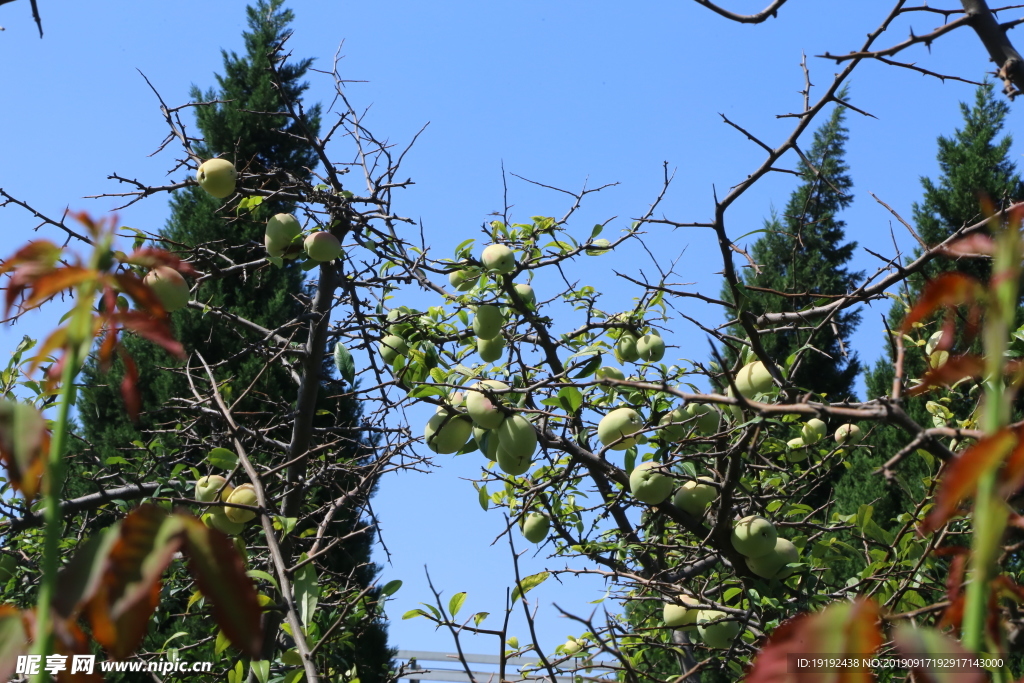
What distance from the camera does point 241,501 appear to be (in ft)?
8.03

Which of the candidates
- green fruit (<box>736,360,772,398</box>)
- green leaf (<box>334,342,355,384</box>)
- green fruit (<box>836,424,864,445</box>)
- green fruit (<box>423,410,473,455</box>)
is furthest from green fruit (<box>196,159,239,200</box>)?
green fruit (<box>836,424,864,445</box>)

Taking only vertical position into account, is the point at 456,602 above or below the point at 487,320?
below

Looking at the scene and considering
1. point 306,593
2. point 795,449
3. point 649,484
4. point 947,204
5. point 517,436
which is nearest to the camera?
point 306,593

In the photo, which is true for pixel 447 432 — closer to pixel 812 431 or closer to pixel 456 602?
pixel 456 602

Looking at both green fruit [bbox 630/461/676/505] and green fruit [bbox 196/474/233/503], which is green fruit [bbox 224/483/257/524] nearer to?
green fruit [bbox 196/474/233/503]

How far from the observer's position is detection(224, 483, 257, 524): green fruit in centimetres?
230

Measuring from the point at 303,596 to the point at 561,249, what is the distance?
175 centimetres

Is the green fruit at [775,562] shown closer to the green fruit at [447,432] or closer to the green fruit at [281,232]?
the green fruit at [447,432]

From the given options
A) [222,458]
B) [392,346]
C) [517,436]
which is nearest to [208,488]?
[222,458]

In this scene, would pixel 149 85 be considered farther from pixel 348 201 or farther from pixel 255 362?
pixel 255 362

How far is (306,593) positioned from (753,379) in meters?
1.33

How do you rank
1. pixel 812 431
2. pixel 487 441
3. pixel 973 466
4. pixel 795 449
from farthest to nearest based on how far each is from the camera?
pixel 795 449 < pixel 812 431 < pixel 487 441 < pixel 973 466

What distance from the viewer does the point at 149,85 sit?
2.76 meters

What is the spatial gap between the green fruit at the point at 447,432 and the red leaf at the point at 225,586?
6.12ft
